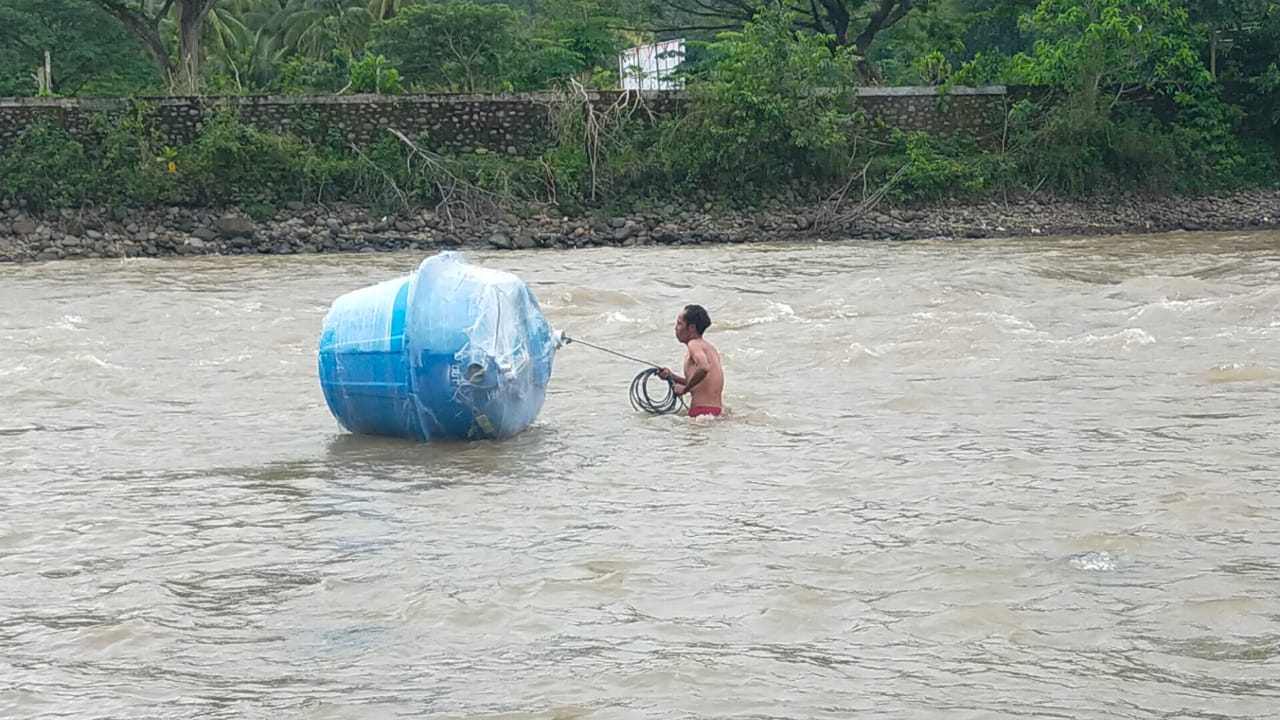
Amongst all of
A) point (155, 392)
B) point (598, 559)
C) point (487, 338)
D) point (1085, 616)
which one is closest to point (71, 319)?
point (155, 392)

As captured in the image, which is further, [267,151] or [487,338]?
[267,151]

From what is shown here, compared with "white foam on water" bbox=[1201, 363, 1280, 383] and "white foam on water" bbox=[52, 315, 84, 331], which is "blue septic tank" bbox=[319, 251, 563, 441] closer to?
"white foam on water" bbox=[1201, 363, 1280, 383]

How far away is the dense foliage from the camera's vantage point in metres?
31.0

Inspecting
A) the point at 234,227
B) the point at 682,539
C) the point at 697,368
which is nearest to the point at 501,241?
the point at 234,227

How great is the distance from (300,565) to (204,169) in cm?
2436

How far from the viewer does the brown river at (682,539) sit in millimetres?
5996

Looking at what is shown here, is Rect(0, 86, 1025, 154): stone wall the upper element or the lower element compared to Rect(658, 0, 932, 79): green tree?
lower

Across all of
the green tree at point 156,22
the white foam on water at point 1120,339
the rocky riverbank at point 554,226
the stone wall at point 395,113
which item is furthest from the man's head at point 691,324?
the green tree at point 156,22

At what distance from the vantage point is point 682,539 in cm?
806

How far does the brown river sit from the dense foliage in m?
15.4

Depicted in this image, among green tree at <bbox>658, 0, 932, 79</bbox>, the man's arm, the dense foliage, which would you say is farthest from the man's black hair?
green tree at <bbox>658, 0, 932, 79</bbox>

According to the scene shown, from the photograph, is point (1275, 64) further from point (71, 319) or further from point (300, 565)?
point (300, 565)

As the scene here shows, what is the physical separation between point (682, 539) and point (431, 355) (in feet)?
8.58

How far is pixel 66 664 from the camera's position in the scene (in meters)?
6.31
